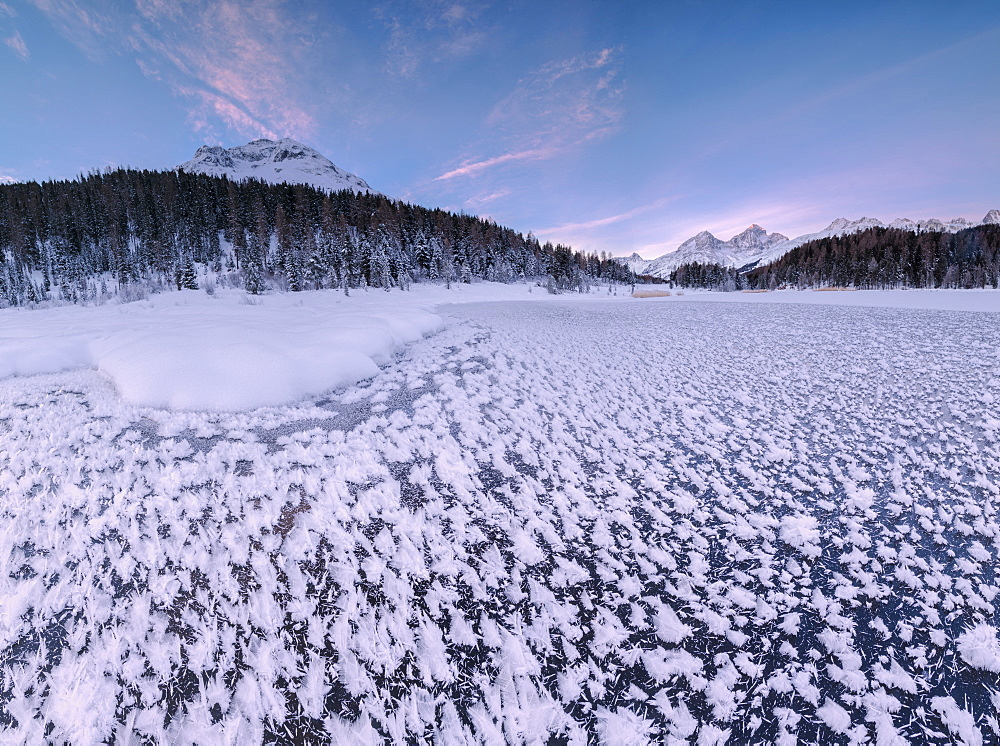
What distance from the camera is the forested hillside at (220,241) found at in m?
45.9

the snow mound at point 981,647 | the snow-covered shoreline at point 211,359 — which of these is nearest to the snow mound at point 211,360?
the snow-covered shoreline at point 211,359

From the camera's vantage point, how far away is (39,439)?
4.18 meters

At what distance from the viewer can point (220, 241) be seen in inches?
2530

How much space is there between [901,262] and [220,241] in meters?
119

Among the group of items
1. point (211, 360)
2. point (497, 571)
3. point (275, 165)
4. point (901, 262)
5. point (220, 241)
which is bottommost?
point (497, 571)

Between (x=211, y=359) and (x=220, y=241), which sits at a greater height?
(x=220, y=241)

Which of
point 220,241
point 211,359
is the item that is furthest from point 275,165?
point 211,359

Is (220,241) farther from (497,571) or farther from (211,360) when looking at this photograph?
(497,571)

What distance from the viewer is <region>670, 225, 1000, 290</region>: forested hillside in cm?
6412

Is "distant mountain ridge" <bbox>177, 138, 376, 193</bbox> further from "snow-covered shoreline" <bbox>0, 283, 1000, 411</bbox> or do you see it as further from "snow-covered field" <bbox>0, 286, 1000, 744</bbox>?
"snow-covered field" <bbox>0, 286, 1000, 744</bbox>

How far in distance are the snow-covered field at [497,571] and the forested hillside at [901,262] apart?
91.1 metres

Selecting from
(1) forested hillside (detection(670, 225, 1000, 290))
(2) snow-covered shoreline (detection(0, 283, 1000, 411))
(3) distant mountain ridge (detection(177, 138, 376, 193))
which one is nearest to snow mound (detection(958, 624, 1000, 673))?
(2) snow-covered shoreline (detection(0, 283, 1000, 411))

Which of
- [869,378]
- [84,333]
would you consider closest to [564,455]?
[869,378]

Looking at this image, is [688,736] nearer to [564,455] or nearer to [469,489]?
[469,489]
